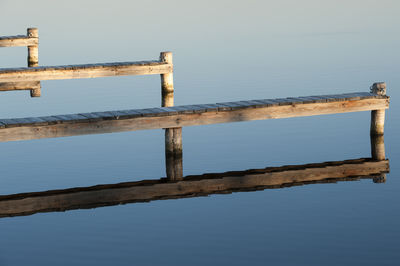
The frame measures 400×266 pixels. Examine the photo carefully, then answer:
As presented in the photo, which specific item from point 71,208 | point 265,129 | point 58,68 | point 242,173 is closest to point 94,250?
point 71,208

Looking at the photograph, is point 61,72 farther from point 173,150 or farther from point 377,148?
point 377,148

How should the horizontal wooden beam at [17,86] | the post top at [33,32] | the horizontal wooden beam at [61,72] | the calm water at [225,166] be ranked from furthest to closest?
the post top at [33,32]
the horizontal wooden beam at [17,86]
the horizontal wooden beam at [61,72]
the calm water at [225,166]

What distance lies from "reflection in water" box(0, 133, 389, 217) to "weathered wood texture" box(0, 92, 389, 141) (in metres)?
0.39

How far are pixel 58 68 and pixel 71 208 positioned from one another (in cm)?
997

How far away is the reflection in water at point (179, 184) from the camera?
13039 mm

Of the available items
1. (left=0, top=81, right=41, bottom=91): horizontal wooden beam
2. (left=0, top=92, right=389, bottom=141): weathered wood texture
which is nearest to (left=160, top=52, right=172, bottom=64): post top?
(left=0, top=81, right=41, bottom=91): horizontal wooden beam

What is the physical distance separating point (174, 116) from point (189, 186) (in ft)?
3.65

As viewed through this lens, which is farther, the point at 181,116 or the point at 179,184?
the point at 181,116

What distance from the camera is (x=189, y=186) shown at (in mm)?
13789

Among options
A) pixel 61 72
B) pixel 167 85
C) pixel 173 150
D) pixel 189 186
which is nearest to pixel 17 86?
pixel 61 72

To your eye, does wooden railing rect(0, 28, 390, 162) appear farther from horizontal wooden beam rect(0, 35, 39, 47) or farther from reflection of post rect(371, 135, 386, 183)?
horizontal wooden beam rect(0, 35, 39, 47)

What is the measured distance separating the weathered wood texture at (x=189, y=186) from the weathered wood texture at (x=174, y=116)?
2.79ft

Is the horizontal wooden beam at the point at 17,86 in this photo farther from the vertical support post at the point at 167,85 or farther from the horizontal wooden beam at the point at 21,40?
the horizontal wooden beam at the point at 21,40

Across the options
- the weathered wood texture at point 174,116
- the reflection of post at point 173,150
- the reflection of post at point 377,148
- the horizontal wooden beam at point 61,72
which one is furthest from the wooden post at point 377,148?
the horizontal wooden beam at point 61,72
